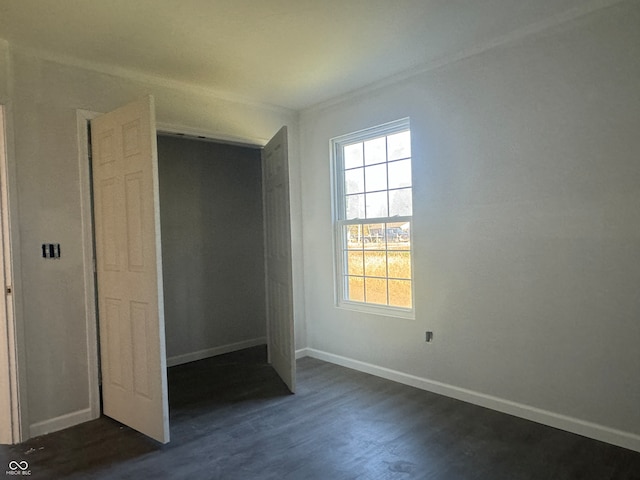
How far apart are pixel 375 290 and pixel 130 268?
215 cm

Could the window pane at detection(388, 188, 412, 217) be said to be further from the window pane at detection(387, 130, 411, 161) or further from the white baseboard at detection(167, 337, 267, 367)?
the white baseboard at detection(167, 337, 267, 367)

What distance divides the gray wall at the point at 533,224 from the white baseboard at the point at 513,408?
1cm

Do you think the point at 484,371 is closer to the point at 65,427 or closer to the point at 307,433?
the point at 307,433

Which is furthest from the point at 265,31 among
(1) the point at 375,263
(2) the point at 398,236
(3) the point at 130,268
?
(1) the point at 375,263

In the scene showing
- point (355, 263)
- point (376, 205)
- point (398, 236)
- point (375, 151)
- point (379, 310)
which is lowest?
point (379, 310)

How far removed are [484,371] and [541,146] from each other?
1.65m

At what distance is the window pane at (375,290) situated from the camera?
3.95 meters

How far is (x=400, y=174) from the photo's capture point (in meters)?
3.77

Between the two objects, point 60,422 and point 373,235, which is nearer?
point 60,422

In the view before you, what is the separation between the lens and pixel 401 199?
3.77m

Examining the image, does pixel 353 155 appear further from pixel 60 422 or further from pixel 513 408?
pixel 60 422

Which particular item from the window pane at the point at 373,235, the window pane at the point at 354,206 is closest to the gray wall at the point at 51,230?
the window pane at the point at 354,206

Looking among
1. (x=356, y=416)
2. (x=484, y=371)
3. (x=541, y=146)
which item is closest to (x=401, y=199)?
(x=541, y=146)

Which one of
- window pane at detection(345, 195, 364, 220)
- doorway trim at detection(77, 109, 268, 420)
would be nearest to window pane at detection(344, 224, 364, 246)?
window pane at detection(345, 195, 364, 220)
